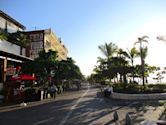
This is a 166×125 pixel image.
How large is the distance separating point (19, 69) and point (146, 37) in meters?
17.7

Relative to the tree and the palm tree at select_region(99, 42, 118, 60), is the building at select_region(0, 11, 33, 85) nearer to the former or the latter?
the tree

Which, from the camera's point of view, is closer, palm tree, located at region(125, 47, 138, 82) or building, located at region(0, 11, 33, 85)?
building, located at region(0, 11, 33, 85)

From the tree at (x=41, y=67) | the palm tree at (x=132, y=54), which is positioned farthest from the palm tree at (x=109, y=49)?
the tree at (x=41, y=67)

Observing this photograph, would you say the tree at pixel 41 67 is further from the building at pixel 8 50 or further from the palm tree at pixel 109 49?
the palm tree at pixel 109 49

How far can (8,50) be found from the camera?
27.1m

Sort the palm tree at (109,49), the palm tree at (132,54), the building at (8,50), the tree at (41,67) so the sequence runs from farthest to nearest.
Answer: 1. the palm tree at (109,49)
2. the palm tree at (132,54)
3. the tree at (41,67)
4. the building at (8,50)

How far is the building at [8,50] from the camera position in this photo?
85.6 feet

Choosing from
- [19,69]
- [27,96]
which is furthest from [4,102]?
[19,69]

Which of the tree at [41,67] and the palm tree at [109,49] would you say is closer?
the tree at [41,67]

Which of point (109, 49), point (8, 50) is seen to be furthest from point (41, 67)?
point (109, 49)

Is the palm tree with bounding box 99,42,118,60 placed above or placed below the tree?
above

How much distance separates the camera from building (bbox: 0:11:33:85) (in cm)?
2610

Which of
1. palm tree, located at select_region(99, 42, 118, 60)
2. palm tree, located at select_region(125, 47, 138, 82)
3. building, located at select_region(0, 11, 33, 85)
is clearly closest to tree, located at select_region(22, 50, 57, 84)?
building, located at select_region(0, 11, 33, 85)

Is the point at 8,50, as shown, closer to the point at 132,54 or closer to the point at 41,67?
the point at 41,67
